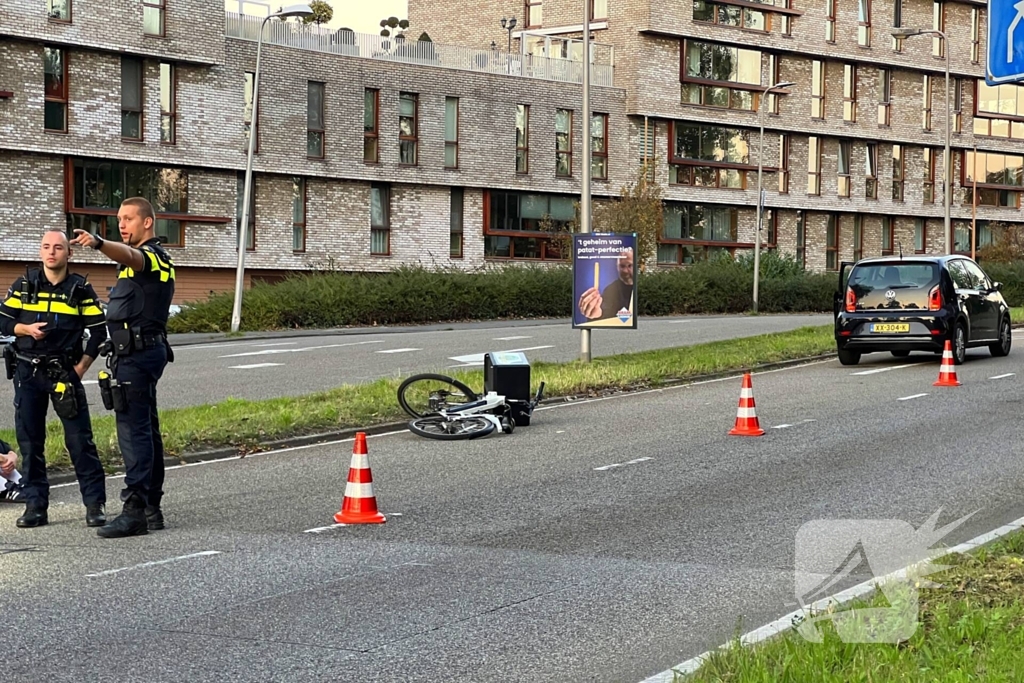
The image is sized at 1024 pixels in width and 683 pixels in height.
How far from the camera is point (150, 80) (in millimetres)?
Answer: 46125

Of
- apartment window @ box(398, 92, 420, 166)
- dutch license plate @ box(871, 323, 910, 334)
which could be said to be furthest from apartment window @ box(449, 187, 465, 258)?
dutch license plate @ box(871, 323, 910, 334)

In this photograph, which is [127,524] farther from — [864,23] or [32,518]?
[864,23]

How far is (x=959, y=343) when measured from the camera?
2277 centimetres

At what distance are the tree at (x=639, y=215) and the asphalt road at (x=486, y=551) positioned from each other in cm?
3871

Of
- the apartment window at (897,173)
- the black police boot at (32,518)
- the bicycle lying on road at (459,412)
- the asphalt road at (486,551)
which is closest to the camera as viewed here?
the asphalt road at (486,551)

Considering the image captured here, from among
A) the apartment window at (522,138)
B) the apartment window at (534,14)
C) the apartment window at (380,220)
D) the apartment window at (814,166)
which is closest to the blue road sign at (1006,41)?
the apartment window at (380,220)

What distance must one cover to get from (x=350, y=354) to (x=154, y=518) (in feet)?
58.2

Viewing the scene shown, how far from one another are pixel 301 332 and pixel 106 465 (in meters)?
24.6

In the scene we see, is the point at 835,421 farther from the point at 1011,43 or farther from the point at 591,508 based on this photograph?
the point at 1011,43

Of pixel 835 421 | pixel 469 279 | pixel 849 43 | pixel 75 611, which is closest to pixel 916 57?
pixel 849 43

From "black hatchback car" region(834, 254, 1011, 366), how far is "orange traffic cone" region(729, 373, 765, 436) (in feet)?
27.9

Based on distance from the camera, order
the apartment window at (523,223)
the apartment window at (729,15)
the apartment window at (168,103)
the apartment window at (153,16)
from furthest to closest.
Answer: the apartment window at (729,15)
the apartment window at (523,223)
the apartment window at (168,103)
the apartment window at (153,16)

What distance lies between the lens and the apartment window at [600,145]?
5831 centimetres

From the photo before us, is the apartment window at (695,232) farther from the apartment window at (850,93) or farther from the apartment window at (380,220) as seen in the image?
the apartment window at (380,220)
